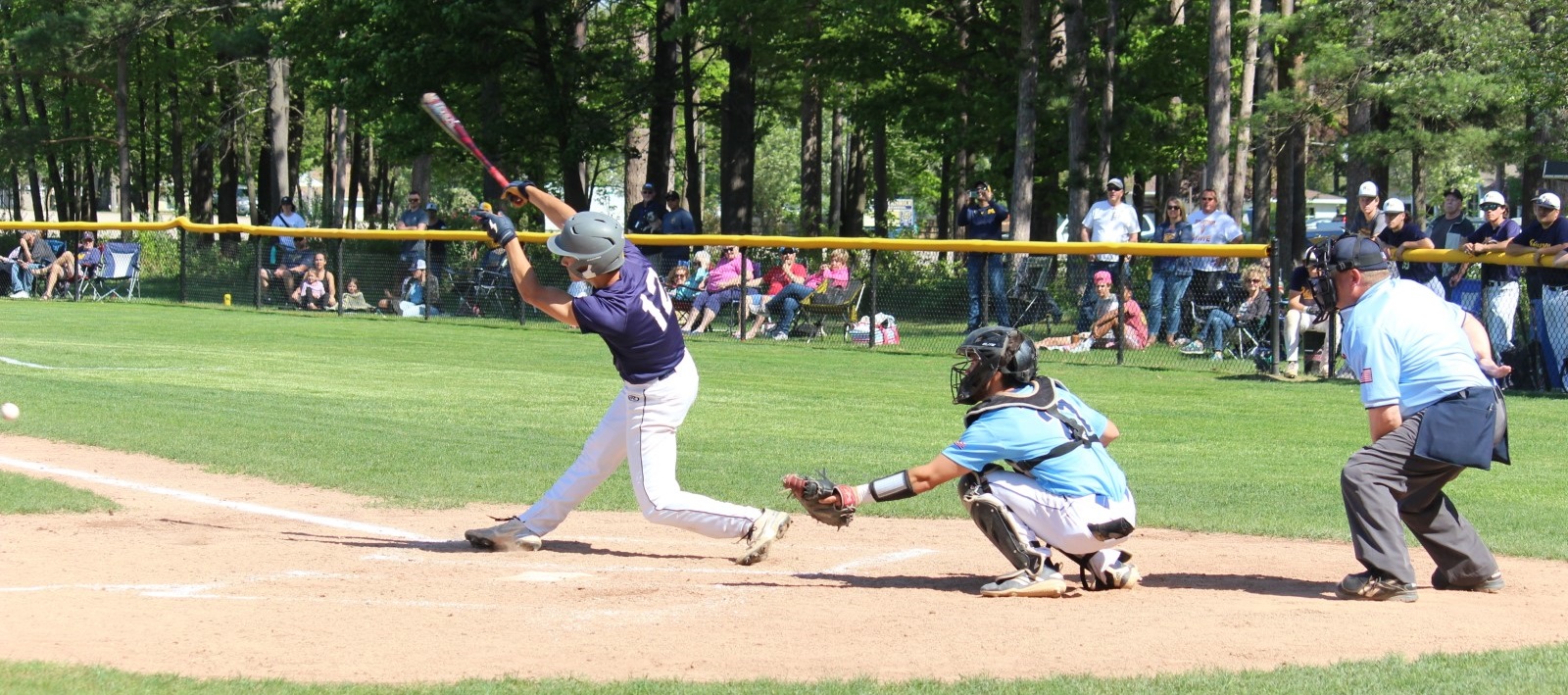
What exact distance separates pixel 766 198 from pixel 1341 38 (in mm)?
53212

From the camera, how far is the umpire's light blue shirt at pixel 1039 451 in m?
6.54

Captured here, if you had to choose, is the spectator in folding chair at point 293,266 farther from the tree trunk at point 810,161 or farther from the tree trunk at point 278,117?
the tree trunk at point 278,117

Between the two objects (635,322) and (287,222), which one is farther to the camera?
(287,222)

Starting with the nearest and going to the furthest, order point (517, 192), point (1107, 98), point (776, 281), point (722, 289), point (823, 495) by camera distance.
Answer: point (823, 495) → point (517, 192) → point (776, 281) → point (722, 289) → point (1107, 98)

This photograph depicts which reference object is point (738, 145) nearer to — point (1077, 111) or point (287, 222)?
point (1077, 111)

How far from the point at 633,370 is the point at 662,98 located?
82.5ft

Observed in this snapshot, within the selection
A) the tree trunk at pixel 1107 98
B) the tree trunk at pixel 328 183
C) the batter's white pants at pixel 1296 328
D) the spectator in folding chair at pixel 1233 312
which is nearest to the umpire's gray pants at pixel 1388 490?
the batter's white pants at pixel 1296 328

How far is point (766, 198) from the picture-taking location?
75500mm

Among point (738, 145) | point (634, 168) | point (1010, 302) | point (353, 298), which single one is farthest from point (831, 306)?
point (634, 168)

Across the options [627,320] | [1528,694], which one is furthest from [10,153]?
[1528,694]

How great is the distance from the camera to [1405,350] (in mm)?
6531


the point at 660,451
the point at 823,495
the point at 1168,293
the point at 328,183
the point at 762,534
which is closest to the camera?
the point at 823,495

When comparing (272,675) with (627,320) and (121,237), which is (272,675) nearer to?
(627,320)

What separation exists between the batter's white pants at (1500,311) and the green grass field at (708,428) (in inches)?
36.2
